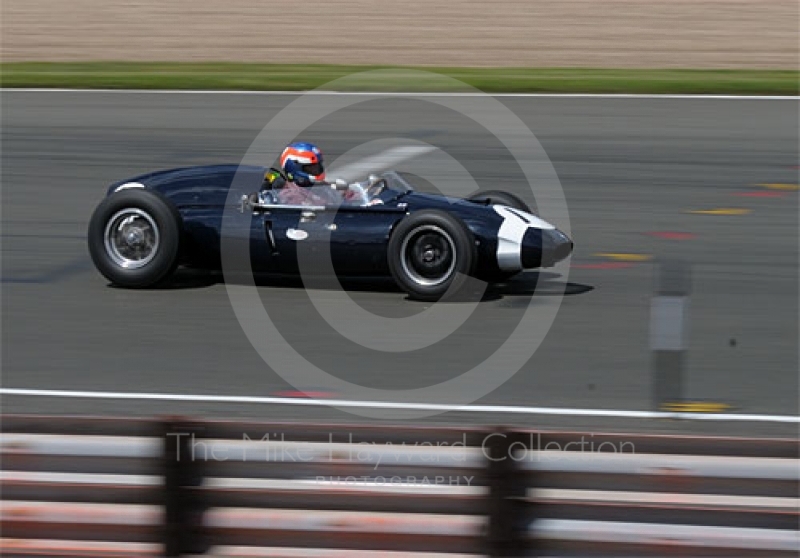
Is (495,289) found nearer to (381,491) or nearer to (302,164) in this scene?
(302,164)

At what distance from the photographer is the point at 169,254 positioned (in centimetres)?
959

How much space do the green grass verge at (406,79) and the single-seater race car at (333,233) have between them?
26.5 feet

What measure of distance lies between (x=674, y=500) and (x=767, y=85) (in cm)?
1338

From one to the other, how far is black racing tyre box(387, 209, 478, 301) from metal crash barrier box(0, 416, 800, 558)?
393cm

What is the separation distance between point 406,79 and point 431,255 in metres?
9.36

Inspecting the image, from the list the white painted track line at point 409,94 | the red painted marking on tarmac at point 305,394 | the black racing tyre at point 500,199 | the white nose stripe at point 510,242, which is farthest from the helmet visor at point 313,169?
the white painted track line at point 409,94

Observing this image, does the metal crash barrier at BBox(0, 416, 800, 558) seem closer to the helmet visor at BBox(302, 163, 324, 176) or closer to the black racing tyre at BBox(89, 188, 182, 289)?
the black racing tyre at BBox(89, 188, 182, 289)

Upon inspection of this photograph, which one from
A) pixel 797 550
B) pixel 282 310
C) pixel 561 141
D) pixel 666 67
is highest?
pixel 666 67

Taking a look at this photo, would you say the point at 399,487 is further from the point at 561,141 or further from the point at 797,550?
the point at 561,141

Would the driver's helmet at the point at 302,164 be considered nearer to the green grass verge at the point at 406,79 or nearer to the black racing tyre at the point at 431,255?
the black racing tyre at the point at 431,255

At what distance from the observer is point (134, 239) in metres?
9.77

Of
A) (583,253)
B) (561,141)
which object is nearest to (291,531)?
(583,253)

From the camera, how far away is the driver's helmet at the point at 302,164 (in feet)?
32.3

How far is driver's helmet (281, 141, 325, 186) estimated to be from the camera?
9.84m
